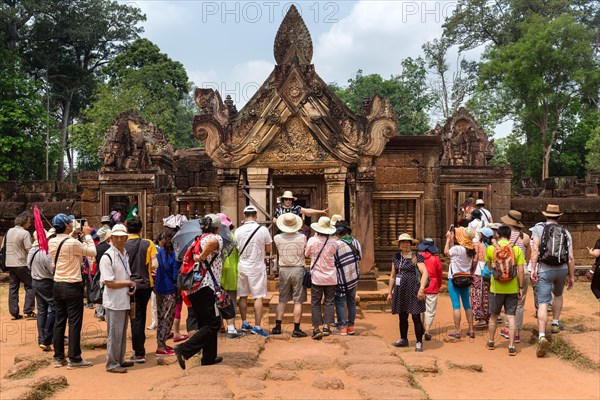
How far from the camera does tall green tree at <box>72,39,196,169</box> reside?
3397 cm

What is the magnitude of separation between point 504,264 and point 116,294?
485cm

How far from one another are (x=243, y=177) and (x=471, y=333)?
16.7ft

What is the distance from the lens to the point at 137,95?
35.1m

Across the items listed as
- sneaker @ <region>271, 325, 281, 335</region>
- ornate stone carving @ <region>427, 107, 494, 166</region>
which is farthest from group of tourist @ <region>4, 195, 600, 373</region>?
ornate stone carving @ <region>427, 107, 494, 166</region>

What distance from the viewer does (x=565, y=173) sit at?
121 feet

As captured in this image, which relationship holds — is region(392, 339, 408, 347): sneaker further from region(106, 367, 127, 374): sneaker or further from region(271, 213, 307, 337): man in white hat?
Result: region(106, 367, 127, 374): sneaker

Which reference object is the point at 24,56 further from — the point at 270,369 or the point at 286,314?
the point at 270,369

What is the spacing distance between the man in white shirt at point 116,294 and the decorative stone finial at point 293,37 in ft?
21.0

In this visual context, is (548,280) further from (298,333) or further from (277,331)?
(277,331)

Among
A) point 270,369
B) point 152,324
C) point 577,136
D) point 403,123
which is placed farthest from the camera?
point 403,123

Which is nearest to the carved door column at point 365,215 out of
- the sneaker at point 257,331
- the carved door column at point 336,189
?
the carved door column at point 336,189

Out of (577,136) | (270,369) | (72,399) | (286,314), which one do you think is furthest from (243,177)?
(577,136)

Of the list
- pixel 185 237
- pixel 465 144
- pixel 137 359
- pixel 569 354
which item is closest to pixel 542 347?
pixel 569 354

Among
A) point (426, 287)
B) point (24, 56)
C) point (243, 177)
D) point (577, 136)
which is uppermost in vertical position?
point (24, 56)
